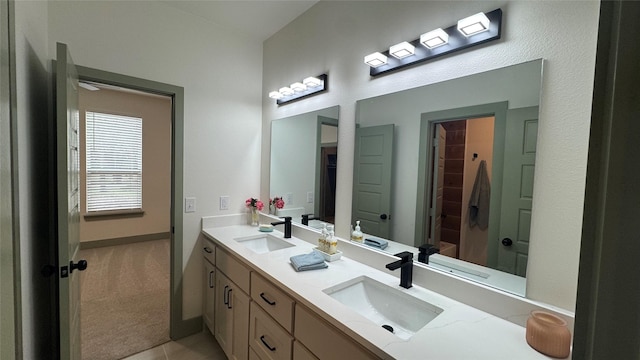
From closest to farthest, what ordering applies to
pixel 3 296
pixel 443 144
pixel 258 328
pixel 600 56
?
pixel 600 56 < pixel 3 296 < pixel 443 144 < pixel 258 328

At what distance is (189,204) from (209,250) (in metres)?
0.45

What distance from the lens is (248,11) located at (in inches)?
88.2

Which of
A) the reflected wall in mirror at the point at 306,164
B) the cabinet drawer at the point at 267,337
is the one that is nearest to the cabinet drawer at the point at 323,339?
the cabinet drawer at the point at 267,337

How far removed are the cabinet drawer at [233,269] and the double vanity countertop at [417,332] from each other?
0.53ft

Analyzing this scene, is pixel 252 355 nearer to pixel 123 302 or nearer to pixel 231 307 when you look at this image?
pixel 231 307

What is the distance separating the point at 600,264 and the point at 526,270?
36.9 inches

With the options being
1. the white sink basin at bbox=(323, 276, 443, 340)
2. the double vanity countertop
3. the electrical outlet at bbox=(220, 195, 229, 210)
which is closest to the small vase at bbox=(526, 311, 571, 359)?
the double vanity countertop

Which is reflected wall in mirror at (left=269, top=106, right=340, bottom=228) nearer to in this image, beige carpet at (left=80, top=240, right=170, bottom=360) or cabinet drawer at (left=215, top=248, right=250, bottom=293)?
cabinet drawer at (left=215, top=248, right=250, bottom=293)

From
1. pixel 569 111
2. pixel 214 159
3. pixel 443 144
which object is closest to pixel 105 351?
pixel 214 159

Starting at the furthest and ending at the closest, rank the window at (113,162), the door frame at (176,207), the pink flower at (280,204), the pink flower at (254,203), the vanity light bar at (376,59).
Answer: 1. the window at (113,162)
2. the pink flower at (254,203)
3. the pink flower at (280,204)
4. the door frame at (176,207)
5. the vanity light bar at (376,59)

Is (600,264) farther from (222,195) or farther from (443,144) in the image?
(222,195)

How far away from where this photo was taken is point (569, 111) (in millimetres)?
1000

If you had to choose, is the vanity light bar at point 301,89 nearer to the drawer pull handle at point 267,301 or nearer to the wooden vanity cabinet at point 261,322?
the wooden vanity cabinet at point 261,322

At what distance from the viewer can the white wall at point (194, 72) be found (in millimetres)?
1898
